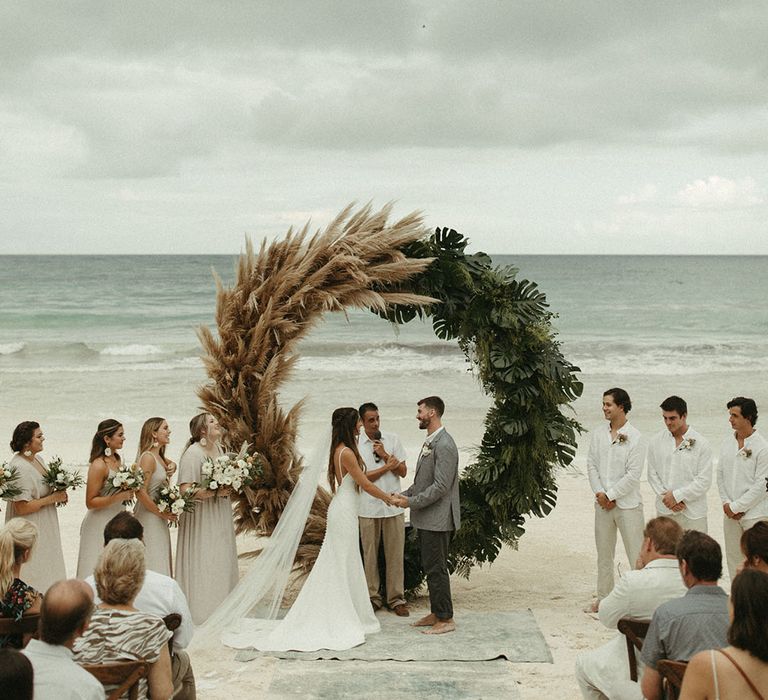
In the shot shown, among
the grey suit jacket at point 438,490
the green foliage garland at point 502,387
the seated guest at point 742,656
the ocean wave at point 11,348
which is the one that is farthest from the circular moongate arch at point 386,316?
the ocean wave at point 11,348

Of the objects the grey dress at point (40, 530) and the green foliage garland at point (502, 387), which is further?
the green foliage garland at point (502, 387)

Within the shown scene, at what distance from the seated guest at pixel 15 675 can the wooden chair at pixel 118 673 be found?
3.65 feet

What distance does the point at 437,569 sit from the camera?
25.0 feet

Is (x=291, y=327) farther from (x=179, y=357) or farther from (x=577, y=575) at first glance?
(x=179, y=357)

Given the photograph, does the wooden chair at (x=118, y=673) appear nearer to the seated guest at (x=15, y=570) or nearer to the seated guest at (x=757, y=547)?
the seated guest at (x=15, y=570)

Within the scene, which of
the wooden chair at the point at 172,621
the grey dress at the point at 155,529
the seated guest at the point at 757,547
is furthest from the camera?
the grey dress at the point at 155,529

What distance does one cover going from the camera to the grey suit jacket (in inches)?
296

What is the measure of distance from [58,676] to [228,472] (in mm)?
3966

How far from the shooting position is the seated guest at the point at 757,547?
184 inches

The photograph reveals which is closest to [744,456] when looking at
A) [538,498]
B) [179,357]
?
[538,498]

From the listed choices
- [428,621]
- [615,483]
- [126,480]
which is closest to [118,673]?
[126,480]

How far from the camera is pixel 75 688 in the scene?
3701mm

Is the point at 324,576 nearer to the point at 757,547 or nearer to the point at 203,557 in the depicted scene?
the point at 203,557

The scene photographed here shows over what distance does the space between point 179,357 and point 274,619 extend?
22.8 m
